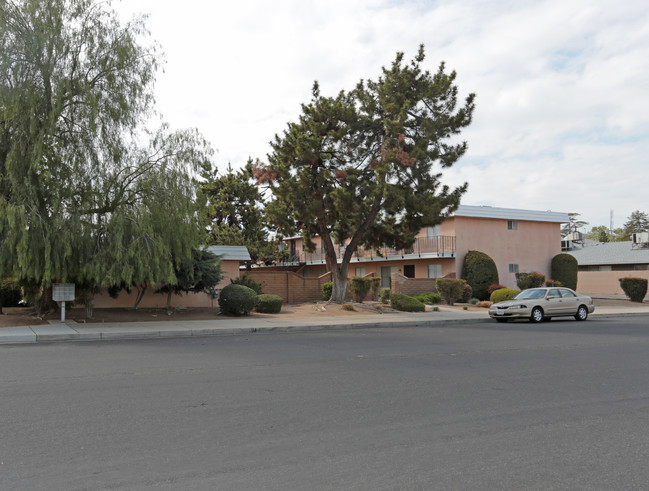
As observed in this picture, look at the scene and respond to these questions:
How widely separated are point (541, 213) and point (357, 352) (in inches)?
1165

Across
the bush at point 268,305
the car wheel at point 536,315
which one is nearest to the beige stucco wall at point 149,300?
the bush at point 268,305

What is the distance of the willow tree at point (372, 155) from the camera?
2448cm

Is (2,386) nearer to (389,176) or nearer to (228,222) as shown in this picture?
(389,176)

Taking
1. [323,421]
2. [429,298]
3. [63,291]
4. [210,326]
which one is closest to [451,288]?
[429,298]

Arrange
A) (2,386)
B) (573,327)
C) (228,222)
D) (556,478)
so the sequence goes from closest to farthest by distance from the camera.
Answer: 1. (556,478)
2. (2,386)
3. (573,327)
4. (228,222)

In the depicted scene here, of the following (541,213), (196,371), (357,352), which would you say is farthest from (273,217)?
(541,213)

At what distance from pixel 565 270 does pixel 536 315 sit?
1729 cm

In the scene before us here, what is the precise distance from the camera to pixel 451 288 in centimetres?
3053

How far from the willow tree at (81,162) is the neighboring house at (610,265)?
118ft

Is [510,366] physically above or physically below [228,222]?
below

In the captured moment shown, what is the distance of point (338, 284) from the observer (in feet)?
91.6

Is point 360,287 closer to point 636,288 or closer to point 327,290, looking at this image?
point 327,290

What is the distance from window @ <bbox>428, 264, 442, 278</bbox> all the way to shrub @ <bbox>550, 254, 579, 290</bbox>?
330 inches

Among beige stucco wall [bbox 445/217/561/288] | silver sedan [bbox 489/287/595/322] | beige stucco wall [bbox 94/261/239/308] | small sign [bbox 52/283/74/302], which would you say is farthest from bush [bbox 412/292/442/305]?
small sign [bbox 52/283/74/302]
